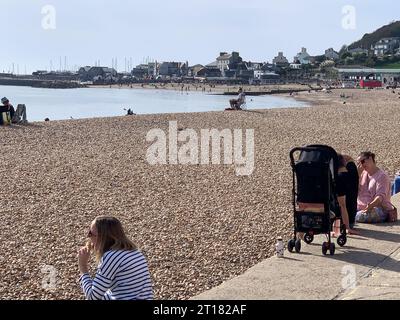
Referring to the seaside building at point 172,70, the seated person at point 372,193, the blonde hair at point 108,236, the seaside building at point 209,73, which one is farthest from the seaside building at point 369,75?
the blonde hair at point 108,236

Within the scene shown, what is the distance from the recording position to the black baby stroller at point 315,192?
19.4 feet

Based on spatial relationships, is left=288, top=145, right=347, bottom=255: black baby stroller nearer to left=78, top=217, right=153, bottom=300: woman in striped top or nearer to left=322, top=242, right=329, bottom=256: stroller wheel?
left=322, top=242, right=329, bottom=256: stroller wheel

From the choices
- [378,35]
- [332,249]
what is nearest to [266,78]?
[378,35]

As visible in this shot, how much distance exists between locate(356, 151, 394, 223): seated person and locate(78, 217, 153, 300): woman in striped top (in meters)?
3.60

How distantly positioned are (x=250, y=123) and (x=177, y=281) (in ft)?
57.2

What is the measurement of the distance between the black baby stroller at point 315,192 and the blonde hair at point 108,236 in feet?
7.11

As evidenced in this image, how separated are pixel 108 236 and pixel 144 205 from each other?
5304 mm

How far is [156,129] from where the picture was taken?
21.2 meters

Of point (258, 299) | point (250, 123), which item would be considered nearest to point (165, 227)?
point (258, 299)

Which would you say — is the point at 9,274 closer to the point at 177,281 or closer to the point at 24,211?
the point at 177,281

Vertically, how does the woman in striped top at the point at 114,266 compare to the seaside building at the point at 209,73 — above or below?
below

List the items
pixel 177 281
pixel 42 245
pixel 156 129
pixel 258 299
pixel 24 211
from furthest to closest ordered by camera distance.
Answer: pixel 156 129, pixel 24 211, pixel 42 245, pixel 177 281, pixel 258 299

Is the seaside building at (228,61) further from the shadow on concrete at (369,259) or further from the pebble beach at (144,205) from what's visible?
the shadow on concrete at (369,259)

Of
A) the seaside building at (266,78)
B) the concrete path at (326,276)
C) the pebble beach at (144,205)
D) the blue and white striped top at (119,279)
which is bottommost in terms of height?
the pebble beach at (144,205)
